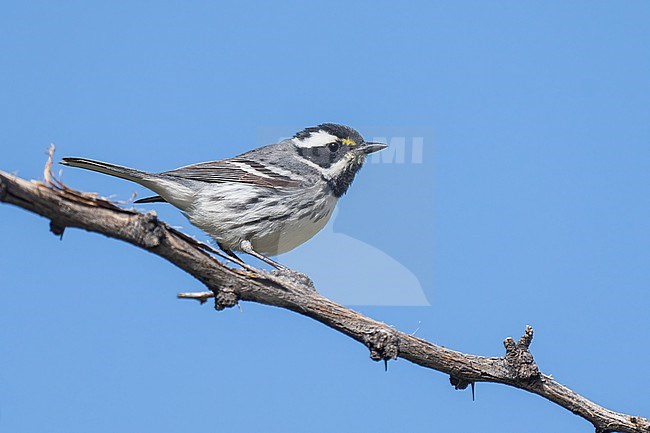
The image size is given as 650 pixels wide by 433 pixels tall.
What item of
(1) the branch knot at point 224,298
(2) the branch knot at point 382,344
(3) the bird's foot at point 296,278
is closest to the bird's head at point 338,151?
(3) the bird's foot at point 296,278

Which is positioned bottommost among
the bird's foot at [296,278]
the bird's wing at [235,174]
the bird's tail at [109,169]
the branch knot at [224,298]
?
the branch knot at [224,298]

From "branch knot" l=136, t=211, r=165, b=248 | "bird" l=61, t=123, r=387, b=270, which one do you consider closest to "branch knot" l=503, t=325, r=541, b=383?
"bird" l=61, t=123, r=387, b=270

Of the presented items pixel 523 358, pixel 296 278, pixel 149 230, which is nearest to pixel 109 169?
pixel 296 278

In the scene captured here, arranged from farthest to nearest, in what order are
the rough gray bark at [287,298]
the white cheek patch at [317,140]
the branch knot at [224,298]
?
the white cheek patch at [317,140] → the branch knot at [224,298] → the rough gray bark at [287,298]

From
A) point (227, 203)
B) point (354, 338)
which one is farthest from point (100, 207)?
point (227, 203)

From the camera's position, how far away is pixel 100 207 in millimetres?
4434

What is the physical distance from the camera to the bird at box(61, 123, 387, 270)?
24.5ft

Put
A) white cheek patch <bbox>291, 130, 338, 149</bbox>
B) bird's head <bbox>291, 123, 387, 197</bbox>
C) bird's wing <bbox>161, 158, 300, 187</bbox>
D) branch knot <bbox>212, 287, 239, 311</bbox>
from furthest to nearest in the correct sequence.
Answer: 1. white cheek patch <bbox>291, 130, 338, 149</bbox>
2. bird's head <bbox>291, 123, 387, 197</bbox>
3. bird's wing <bbox>161, 158, 300, 187</bbox>
4. branch knot <bbox>212, 287, 239, 311</bbox>

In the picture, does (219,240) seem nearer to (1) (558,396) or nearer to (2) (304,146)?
(2) (304,146)

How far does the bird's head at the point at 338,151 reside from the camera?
810 centimetres

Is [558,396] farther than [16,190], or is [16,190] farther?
[558,396]

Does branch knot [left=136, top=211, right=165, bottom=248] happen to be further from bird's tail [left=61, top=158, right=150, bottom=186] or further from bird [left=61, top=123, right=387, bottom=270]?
bird [left=61, top=123, right=387, bottom=270]

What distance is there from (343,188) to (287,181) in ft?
2.13

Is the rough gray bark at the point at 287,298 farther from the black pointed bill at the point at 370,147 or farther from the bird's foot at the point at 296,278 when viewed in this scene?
the black pointed bill at the point at 370,147
